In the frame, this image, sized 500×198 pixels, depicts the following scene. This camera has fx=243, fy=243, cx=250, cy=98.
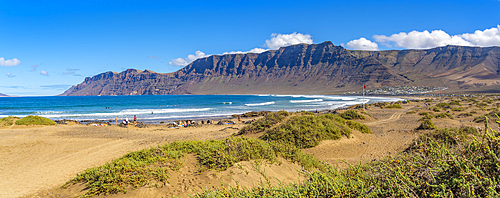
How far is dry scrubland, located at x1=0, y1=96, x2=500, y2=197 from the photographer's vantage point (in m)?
2.41

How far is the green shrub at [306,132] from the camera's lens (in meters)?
10.0

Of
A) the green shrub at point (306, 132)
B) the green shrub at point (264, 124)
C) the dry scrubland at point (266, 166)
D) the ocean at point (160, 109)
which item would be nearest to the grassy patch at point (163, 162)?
the dry scrubland at point (266, 166)

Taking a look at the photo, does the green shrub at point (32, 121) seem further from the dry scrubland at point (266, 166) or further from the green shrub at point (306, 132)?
the green shrub at point (306, 132)

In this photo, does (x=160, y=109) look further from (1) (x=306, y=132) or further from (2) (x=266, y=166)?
(2) (x=266, y=166)

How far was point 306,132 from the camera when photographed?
10.5 metres

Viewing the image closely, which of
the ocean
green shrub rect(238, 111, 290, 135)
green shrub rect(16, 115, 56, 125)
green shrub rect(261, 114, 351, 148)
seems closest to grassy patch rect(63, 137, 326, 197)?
green shrub rect(261, 114, 351, 148)

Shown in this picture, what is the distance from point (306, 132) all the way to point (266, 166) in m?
5.47

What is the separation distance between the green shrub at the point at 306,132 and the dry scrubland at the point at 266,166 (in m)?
0.04

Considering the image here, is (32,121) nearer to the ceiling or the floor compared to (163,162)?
nearer to the floor

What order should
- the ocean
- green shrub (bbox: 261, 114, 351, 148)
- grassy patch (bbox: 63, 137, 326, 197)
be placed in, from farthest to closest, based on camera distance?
1. the ocean
2. green shrub (bbox: 261, 114, 351, 148)
3. grassy patch (bbox: 63, 137, 326, 197)

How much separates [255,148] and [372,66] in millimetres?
179940

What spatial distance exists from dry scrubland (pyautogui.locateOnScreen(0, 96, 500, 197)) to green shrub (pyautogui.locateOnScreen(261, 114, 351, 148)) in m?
0.04

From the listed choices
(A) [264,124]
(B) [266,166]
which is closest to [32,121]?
(A) [264,124]

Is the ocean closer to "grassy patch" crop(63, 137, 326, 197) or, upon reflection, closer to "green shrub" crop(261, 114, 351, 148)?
"green shrub" crop(261, 114, 351, 148)
